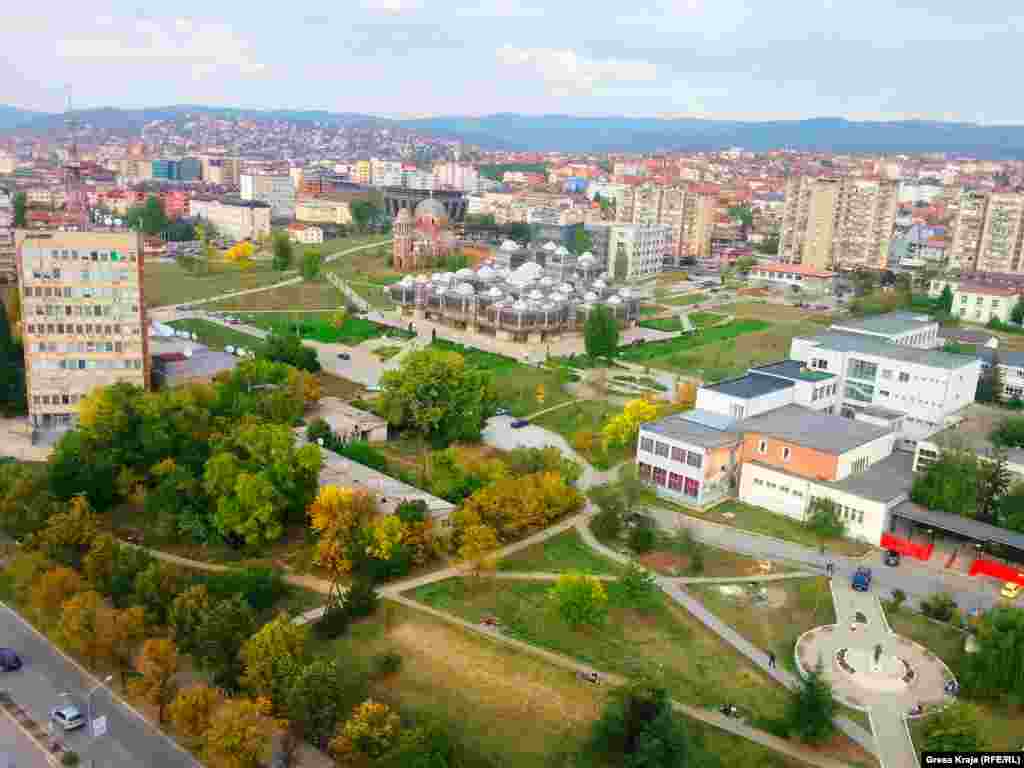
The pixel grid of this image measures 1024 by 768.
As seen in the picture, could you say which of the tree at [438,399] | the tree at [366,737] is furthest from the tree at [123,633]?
the tree at [438,399]

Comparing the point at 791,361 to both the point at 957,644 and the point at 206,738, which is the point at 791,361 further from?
the point at 206,738

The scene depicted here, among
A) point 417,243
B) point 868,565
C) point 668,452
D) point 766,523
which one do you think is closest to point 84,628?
point 668,452

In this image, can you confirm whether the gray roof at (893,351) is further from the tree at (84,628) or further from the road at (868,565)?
the tree at (84,628)

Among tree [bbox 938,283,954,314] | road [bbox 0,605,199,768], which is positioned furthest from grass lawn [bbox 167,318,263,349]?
tree [bbox 938,283,954,314]

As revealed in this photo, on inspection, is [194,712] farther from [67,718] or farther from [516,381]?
[516,381]

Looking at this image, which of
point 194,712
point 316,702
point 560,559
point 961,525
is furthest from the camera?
point 961,525

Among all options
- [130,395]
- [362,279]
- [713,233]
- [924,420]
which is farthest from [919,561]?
[713,233]
